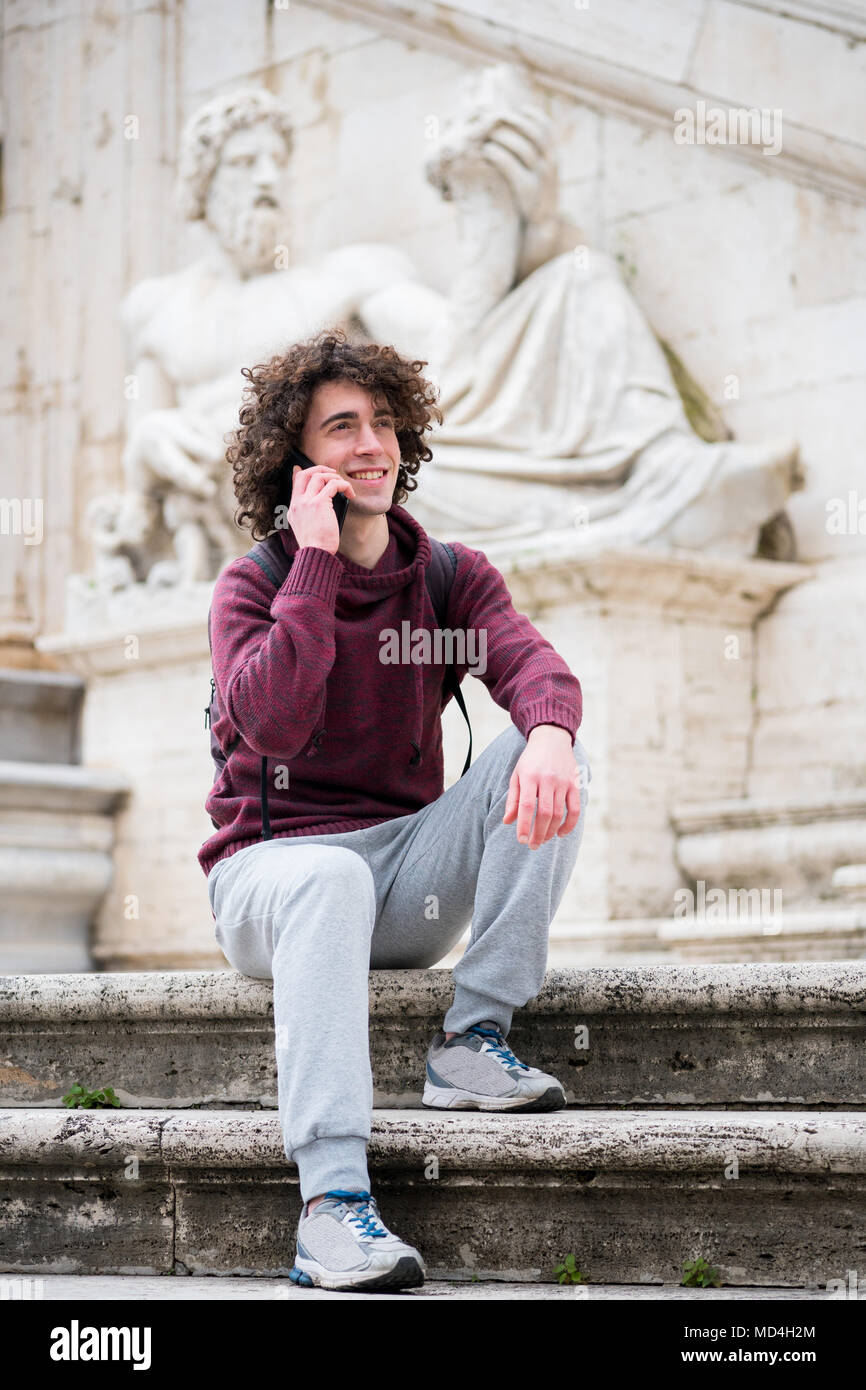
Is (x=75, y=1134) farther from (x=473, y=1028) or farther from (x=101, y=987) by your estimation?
(x=473, y=1028)

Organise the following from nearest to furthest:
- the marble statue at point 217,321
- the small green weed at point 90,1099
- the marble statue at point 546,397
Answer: the small green weed at point 90,1099
the marble statue at point 546,397
the marble statue at point 217,321

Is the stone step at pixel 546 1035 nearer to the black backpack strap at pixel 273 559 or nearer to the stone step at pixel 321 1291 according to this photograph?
the stone step at pixel 321 1291

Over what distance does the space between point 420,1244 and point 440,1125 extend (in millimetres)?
155

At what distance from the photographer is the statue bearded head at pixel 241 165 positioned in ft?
19.5

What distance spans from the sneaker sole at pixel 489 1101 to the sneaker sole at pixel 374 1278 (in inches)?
12.9

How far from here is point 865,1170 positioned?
2.27 m

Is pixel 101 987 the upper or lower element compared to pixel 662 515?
lower

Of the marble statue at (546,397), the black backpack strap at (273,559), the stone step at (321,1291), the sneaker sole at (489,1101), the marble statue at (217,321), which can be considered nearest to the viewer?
the stone step at (321,1291)

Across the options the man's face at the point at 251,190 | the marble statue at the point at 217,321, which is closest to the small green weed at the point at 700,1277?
the marble statue at the point at 217,321

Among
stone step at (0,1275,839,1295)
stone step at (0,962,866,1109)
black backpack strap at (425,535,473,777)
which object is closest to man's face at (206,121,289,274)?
black backpack strap at (425,535,473,777)

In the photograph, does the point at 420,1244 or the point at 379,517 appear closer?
the point at 420,1244

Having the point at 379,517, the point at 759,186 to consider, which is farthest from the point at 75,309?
the point at 379,517

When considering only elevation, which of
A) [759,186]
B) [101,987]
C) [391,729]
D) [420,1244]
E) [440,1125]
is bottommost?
[420,1244]

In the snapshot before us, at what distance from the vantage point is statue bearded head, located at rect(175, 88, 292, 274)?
19.5 ft
